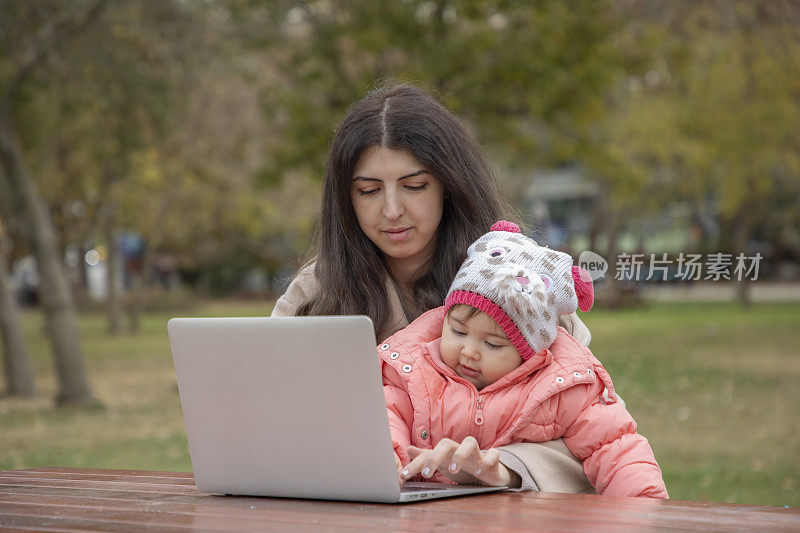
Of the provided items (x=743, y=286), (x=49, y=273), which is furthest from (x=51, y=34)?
(x=743, y=286)

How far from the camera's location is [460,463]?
2234 millimetres

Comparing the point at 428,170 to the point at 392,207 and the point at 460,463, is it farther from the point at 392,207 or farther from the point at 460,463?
the point at 460,463

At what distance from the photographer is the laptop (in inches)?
77.6

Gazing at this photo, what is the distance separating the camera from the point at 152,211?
23766 millimetres

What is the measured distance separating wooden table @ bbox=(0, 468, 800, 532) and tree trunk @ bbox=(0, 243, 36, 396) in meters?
11.3

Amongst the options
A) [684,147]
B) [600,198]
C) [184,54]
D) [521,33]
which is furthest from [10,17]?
[600,198]

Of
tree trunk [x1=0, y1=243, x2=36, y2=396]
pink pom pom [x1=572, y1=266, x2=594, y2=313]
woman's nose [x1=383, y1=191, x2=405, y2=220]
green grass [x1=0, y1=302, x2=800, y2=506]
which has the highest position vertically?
woman's nose [x1=383, y1=191, x2=405, y2=220]

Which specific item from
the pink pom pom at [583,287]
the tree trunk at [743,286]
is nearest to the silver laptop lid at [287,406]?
the pink pom pom at [583,287]

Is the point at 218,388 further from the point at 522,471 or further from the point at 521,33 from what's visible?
the point at 521,33

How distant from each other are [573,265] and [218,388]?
1.07 meters

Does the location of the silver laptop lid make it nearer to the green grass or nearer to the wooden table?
the wooden table

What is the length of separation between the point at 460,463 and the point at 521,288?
1.64 feet

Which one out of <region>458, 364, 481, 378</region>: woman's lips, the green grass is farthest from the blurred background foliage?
<region>458, 364, 481, 378</region>: woman's lips

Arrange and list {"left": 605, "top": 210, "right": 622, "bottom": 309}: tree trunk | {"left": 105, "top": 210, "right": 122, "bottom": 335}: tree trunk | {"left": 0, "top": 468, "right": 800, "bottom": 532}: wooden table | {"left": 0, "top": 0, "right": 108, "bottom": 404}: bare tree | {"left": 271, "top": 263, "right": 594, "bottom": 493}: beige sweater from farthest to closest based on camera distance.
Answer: {"left": 605, "top": 210, "right": 622, "bottom": 309}: tree trunk
{"left": 105, "top": 210, "right": 122, "bottom": 335}: tree trunk
{"left": 0, "top": 0, "right": 108, "bottom": 404}: bare tree
{"left": 271, "top": 263, "right": 594, "bottom": 493}: beige sweater
{"left": 0, "top": 468, "right": 800, "bottom": 532}: wooden table
